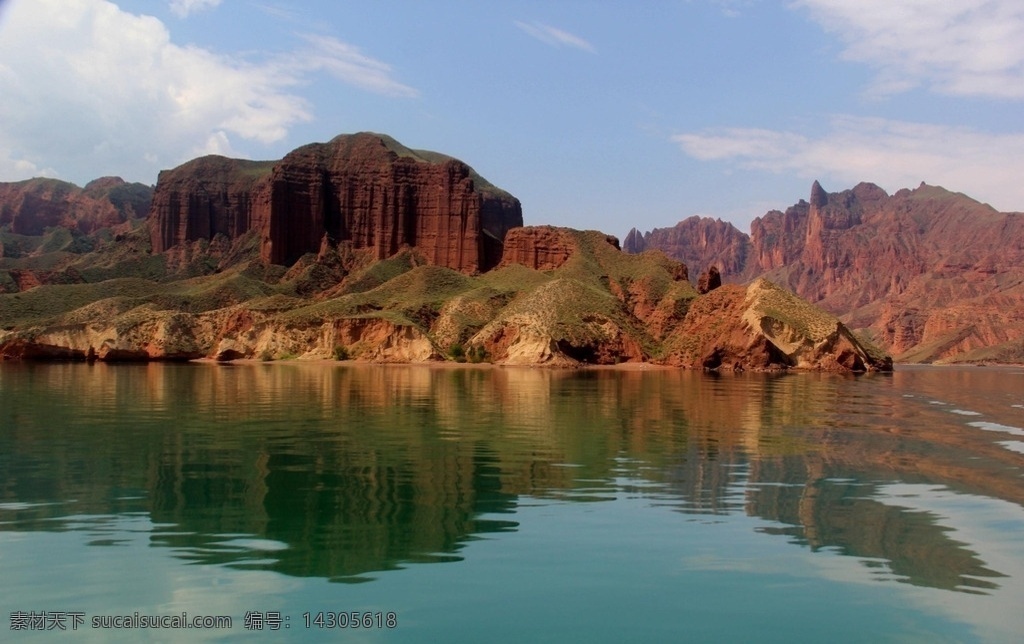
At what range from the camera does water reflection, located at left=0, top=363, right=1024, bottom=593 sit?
17703 mm

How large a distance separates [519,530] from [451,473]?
7.36 m

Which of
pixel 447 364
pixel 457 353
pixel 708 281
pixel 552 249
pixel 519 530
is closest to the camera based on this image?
pixel 519 530

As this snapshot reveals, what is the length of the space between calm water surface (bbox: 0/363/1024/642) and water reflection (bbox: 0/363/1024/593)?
128 mm

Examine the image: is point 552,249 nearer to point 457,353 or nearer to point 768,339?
point 457,353

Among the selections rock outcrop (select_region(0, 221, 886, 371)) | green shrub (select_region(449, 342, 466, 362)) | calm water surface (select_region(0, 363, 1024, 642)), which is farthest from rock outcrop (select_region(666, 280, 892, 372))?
calm water surface (select_region(0, 363, 1024, 642))

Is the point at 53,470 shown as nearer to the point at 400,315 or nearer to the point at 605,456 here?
the point at 605,456

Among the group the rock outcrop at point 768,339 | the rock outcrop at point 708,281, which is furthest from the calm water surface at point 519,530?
the rock outcrop at point 708,281

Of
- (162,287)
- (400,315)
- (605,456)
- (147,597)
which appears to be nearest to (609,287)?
(400,315)

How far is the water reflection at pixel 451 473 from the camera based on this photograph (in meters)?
17.7

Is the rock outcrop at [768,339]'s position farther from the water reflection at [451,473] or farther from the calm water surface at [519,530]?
the calm water surface at [519,530]

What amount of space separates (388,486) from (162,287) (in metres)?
191

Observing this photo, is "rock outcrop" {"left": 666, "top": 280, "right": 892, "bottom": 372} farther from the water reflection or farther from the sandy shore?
the water reflection

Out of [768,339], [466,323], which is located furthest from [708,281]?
[466,323]

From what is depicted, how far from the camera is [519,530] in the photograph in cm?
1886
